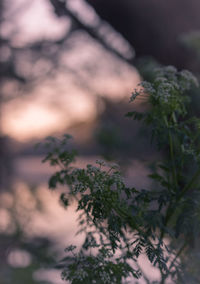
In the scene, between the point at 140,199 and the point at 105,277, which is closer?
the point at 105,277

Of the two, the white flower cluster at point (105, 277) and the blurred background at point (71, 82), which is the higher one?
the blurred background at point (71, 82)

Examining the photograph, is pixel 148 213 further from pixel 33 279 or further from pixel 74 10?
pixel 33 279

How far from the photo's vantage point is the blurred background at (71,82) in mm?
2713

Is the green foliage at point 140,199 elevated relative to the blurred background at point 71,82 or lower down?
lower down

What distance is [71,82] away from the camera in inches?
194

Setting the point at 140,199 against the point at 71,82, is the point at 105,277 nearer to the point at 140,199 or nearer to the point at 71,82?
the point at 140,199

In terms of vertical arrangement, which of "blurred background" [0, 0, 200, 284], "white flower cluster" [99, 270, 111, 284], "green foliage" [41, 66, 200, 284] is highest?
"blurred background" [0, 0, 200, 284]

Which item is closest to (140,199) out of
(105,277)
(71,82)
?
(105,277)

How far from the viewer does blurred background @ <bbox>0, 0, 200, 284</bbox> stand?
8.90ft

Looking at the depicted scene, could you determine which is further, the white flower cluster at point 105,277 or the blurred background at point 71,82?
the blurred background at point 71,82

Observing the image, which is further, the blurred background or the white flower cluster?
the blurred background

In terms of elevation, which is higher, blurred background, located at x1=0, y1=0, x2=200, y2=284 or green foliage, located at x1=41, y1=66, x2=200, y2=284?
blurred background, located at x1=0, y1=0, x2=200, y2=284

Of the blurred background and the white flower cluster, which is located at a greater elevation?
the blurred background

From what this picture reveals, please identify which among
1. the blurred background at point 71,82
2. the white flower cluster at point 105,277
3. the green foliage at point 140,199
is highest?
the blurred background at point 71,82
